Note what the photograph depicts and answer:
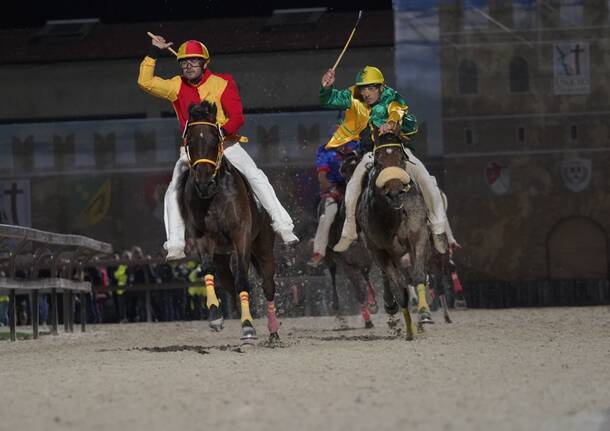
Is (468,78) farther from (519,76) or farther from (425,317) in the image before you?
(425,317)

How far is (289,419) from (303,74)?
3510cm

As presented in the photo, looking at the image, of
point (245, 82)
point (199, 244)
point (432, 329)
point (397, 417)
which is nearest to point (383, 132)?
point (199, 244)

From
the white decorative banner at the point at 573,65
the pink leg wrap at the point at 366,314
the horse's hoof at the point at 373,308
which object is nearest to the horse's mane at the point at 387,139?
the pink leg wrap at the point at 366,314

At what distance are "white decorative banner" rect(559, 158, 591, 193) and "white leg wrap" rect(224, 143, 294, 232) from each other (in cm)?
2546

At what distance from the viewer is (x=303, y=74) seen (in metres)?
41.8

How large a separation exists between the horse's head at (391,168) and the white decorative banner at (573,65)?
80.5ft

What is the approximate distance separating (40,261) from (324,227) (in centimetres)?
365

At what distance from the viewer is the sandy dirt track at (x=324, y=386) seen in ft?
23.1

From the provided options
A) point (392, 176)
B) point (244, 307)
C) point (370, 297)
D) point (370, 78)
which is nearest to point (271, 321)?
point (244, 307)

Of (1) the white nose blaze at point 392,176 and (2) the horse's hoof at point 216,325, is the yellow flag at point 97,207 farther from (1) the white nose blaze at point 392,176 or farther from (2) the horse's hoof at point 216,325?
(2) the horse's hoof at point 216,325

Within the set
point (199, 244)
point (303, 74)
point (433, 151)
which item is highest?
point (303, 74)

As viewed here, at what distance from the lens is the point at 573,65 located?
37.8 m

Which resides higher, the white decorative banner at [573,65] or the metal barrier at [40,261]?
the white decorative banner at [573,65]

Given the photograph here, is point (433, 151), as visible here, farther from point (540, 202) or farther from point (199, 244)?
point (199, 244)
